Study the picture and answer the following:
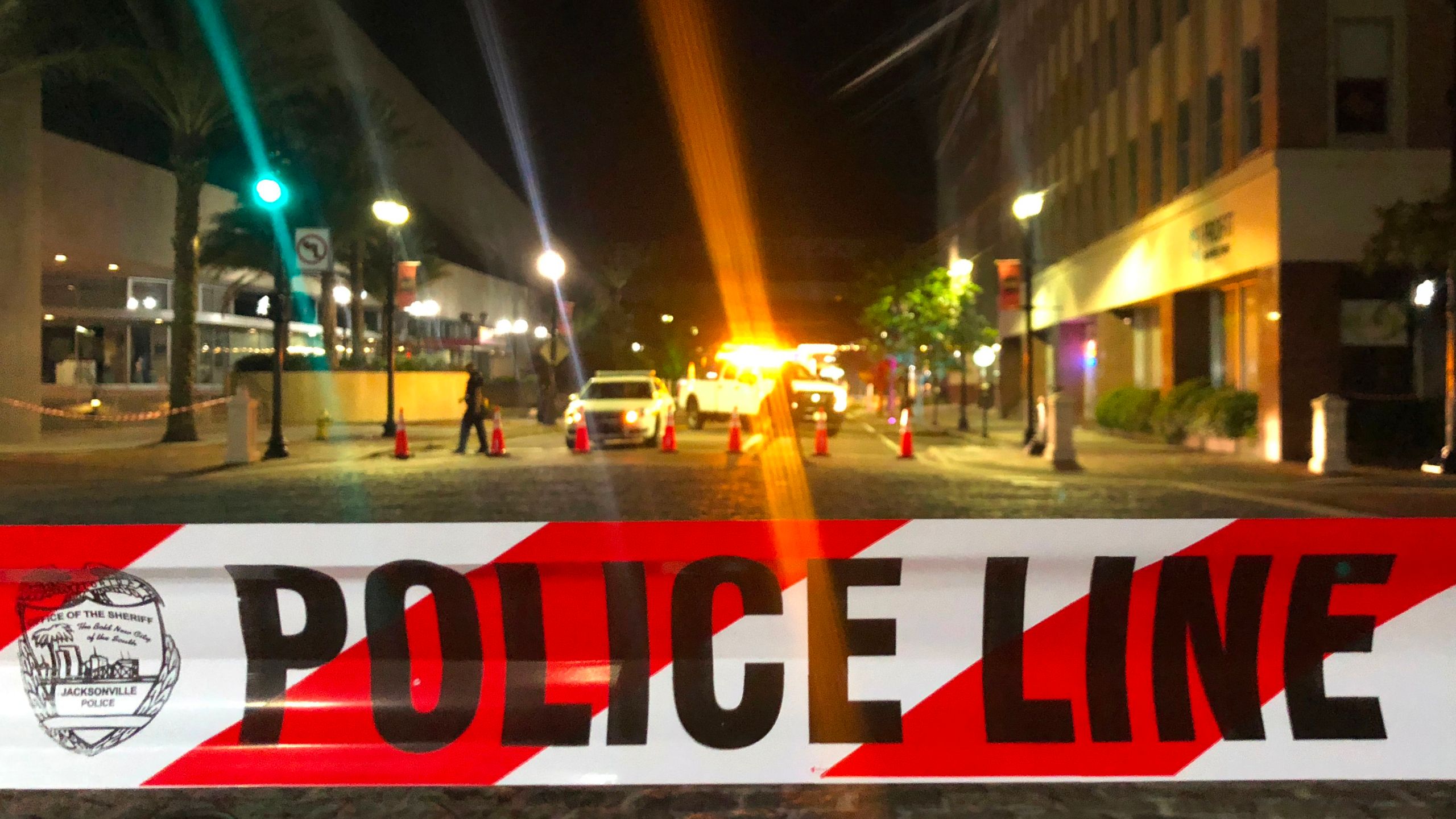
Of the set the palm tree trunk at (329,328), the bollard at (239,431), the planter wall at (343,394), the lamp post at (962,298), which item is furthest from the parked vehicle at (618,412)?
the palm tree trunk at (329,328)

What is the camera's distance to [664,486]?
1862cm

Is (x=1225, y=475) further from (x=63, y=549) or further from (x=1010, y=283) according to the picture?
(x=63, y=549)

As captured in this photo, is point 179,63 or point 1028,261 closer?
point 179,63

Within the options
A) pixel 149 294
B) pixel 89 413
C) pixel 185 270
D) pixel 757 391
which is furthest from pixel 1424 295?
pixel 149 294

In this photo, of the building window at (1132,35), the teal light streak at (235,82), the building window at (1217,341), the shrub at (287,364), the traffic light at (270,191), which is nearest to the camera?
the traffic light at (270,191)

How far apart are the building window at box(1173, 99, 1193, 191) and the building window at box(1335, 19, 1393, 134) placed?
5.25 metres

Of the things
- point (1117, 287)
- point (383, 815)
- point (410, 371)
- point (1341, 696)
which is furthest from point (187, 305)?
point (1341, 696)

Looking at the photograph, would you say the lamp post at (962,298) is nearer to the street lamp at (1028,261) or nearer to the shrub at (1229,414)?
the street lamp at (1028,261)

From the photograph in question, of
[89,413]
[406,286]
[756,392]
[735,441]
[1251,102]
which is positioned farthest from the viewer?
[756,392]

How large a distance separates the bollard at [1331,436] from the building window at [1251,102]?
231 inches

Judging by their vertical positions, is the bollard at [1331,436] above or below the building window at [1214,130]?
below

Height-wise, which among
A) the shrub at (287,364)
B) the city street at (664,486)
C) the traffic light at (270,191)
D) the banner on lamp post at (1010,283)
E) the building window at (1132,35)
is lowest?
the city street at (664,486)

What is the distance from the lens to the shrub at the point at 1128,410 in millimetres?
30312

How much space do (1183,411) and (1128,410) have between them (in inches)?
165
